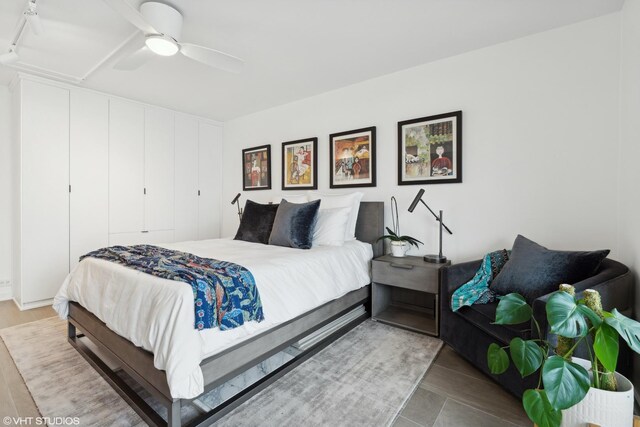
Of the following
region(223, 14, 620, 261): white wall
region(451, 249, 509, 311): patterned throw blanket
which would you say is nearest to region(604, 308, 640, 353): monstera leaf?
region(451, 249, 509, 311): patterned throw blanket

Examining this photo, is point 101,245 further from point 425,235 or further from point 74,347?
point 425,235

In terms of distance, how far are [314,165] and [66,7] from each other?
2.60m

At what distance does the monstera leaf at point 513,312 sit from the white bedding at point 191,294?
126 cm

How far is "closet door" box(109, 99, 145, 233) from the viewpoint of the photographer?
12.7ft

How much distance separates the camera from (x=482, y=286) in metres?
2.17

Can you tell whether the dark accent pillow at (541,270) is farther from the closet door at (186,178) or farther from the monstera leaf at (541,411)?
the closet door at (186,178)

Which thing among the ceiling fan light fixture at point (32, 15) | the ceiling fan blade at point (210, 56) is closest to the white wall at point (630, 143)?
the ceiling fan blade at point (210, 56)

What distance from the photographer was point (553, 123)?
2377mm

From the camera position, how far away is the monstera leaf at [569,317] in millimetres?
1037

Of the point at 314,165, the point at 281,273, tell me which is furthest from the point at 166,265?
the point at 314,165

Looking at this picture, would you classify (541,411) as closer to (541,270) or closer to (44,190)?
(541,270)

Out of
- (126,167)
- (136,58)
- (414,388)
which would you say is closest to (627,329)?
(414,388)

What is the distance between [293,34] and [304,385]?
2.65 meters

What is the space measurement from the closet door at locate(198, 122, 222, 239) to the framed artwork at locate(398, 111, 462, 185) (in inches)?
128
